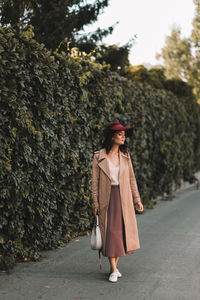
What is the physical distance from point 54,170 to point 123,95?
4166mm

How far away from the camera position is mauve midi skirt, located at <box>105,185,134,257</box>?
223 inches

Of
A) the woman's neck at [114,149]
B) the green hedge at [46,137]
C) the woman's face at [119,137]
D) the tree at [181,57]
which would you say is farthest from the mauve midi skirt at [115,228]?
the tree at [181,57]

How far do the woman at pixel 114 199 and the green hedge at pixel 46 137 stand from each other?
3.34ft

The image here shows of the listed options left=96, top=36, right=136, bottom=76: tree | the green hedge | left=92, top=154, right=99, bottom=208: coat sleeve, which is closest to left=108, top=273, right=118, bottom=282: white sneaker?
left=92, top=154, right=99, bottom=208: coat sleeve

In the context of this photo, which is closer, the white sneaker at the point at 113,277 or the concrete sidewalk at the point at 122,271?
the concrete sidewalk at the point at 122,271

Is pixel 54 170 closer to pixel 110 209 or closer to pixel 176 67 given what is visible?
pixel 110 209

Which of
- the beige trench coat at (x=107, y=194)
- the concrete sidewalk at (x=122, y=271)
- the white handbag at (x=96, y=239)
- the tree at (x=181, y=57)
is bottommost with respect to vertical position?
the concrete sidewalk at (x=122, y=271)

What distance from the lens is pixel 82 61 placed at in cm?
848

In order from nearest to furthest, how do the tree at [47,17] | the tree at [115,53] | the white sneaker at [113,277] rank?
the white sneaker at [113,277] → the tree at [47,17] → the tree at [115,53]

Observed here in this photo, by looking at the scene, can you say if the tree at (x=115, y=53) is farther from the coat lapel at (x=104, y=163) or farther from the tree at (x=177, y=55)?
the tree at (x=177, y=55)

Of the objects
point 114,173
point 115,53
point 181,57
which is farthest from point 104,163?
point 181,57

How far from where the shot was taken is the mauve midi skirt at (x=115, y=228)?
18.6ft

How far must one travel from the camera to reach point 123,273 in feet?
19.5

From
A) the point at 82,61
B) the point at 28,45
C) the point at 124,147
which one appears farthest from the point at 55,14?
the point at 124,147
